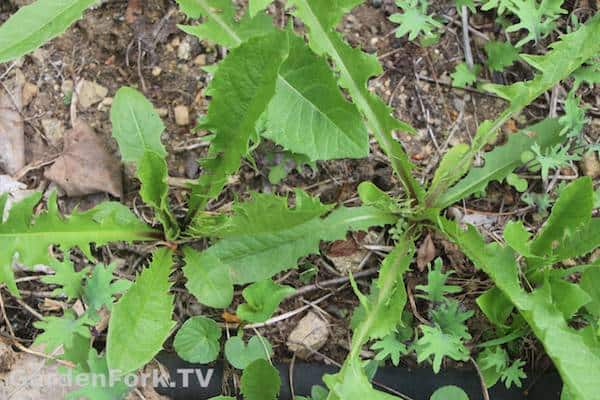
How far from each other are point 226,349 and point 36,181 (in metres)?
0.74

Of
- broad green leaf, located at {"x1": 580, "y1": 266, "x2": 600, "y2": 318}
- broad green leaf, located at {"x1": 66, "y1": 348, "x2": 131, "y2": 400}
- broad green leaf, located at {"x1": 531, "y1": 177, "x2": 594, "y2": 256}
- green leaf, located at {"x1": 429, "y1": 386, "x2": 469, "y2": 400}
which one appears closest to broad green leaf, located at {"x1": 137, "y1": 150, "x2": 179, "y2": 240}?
broad green leaf, located at {"x1": 66, "y1": 348, "x2": 131, "y2": 400}

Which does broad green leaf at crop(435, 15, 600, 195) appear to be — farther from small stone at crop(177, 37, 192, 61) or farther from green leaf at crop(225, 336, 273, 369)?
small stone at crop(177, 37, 192, 61)

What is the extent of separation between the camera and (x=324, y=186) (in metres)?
1.82

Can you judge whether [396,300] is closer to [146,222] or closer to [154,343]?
[154,343]

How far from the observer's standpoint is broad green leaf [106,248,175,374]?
1.43 metres

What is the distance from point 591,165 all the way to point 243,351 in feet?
3.57

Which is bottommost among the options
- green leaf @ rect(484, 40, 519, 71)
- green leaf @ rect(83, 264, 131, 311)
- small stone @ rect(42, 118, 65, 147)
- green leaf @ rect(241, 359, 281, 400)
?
green leaf @ rect(241, 359, 281, 400)

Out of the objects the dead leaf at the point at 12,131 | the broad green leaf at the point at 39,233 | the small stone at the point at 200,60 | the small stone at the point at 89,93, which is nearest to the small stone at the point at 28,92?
the dead leaf at the point at 12,131

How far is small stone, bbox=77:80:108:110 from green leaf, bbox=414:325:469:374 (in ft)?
3.67

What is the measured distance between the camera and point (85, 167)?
5.97 ft

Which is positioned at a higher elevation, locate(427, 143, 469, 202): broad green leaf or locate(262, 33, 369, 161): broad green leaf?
locate(262, 33, 369, 161): broad green leaf

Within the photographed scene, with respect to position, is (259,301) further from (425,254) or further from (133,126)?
(133,126)

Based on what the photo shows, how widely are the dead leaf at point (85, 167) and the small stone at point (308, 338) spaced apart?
632 mm

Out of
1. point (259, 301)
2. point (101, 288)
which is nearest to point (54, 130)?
point (101, 288)
